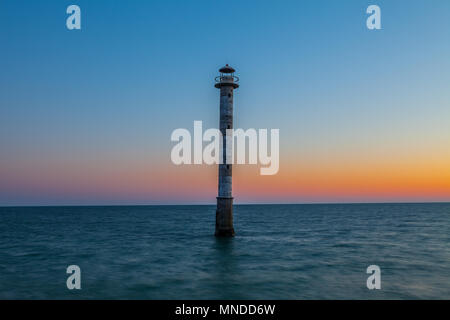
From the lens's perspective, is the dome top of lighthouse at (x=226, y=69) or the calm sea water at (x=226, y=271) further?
the dome top of lighthouse at (x=226, y=69)

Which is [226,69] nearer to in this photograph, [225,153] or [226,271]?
[225,153]

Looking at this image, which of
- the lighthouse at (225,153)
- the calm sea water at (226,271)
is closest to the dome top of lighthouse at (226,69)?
the lighthouse at (225,153)

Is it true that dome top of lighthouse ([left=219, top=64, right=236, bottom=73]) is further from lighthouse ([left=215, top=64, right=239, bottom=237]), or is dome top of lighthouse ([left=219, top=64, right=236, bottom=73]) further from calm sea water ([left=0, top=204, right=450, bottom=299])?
calm sea water ([left=0, top=204, right=450, bottom=299])

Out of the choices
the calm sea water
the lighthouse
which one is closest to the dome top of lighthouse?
the lighthouse

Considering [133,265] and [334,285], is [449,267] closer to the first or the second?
[334,285]

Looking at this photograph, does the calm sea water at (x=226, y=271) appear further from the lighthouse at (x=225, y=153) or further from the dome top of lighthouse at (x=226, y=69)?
the dome top of lighthouse at (x=226, y=69)

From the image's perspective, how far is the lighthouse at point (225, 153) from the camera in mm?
32219

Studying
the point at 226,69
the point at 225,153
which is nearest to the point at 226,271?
the point at 225,153

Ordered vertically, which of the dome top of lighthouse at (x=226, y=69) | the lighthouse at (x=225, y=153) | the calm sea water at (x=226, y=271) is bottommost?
the calm sea water at (x=226, y=271)

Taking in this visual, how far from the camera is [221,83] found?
33406 mm

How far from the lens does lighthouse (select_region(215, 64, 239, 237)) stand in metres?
32.2

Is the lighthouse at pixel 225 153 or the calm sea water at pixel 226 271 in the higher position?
the lighthouse at pixel 225 153

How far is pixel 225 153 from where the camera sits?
32.2m
